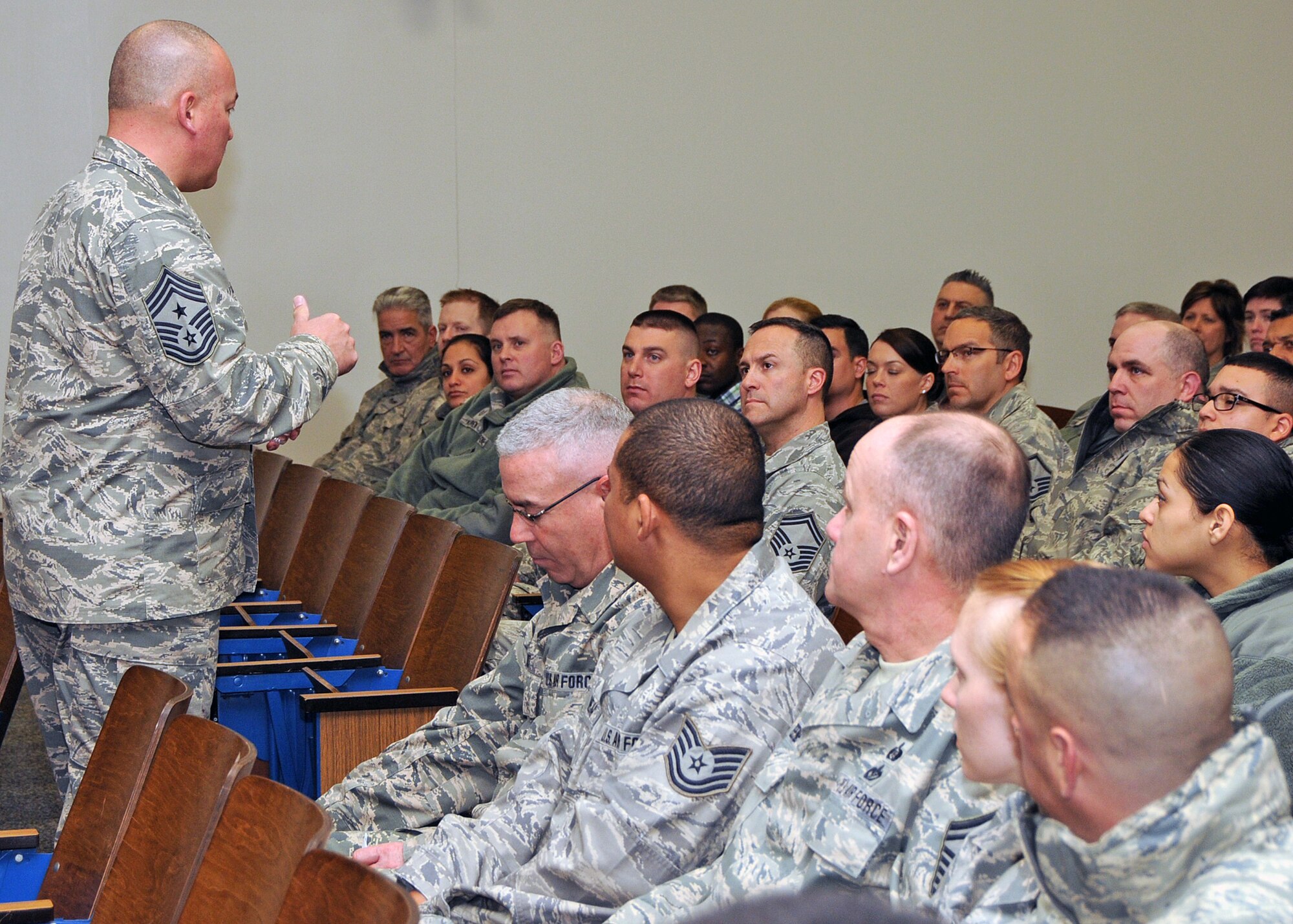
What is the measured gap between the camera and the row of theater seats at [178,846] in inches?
41.1

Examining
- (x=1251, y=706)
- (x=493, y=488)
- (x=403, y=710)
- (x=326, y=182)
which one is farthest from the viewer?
(x=326, y=182)

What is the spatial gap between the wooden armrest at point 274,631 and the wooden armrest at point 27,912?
1.40m

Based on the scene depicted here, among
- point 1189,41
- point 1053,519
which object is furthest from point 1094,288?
point 1053,519

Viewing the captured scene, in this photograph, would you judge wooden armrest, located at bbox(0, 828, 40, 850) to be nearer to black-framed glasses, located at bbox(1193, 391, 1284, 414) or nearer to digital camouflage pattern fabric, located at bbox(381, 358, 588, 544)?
digital camouflage pattern fabric, located at bbox(381, 358, 588, 544)

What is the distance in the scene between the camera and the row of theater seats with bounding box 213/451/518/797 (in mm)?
2246

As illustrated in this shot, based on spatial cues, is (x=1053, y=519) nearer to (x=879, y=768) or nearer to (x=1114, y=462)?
(x=1114, y=462)

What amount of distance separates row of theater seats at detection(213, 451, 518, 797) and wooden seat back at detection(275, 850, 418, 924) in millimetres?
1153

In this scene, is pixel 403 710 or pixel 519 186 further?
pixel 519 186

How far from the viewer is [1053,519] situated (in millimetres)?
3266

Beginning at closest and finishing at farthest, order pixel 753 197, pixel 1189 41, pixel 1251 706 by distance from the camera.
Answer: pixel 1251 706 < pixel 753 197 < pixel 1189 41

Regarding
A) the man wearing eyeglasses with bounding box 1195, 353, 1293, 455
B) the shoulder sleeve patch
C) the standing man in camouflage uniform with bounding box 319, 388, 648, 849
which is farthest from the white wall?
the shoulder sleeve patch

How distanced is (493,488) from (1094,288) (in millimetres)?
→ 4478

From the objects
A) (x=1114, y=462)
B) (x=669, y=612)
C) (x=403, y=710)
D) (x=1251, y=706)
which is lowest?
(x=403, y=710)

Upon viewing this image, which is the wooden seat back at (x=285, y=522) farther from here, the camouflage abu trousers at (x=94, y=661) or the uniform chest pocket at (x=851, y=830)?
the uniform chest pocket at (x=851, y=830)
